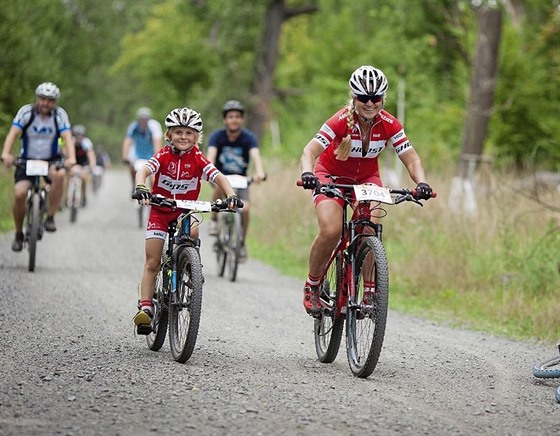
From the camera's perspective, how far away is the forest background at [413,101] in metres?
12.6

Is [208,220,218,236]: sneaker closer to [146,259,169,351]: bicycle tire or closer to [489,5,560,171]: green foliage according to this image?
[146,259,169,351]: bicycle tire

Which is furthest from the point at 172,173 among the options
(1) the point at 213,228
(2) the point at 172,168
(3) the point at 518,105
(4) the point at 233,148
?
(3) the point at 518,105

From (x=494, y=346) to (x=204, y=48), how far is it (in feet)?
113

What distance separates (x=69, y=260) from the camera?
14.6 metres

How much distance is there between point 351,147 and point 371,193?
2.53ft

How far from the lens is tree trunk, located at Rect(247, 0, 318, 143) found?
124ft

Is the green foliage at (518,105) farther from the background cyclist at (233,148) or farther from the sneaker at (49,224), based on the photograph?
the sneaker at (49,224)

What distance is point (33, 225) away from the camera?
504 inches

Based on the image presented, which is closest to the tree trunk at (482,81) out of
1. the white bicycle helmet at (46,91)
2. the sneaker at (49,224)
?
the sneaker at (49,224)

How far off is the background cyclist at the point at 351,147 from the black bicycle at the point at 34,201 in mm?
5497

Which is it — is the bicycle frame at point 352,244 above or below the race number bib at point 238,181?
below

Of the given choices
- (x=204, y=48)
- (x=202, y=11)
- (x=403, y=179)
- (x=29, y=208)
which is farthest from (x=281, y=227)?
(x=204, y=48)

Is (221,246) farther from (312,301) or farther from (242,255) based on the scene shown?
(312,301)

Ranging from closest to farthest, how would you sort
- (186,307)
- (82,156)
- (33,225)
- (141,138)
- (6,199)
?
(186,307) < (33,225) < (141,138) < (6,199) < (82,156)
